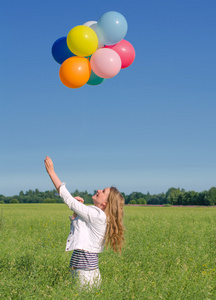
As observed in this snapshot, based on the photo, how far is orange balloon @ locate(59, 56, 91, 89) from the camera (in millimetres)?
4676

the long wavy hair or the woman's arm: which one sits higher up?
the woman's arm

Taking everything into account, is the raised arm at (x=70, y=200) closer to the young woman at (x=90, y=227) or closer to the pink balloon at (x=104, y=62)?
the young woman at (x=90, y=227)

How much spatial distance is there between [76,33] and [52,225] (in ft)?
35.4

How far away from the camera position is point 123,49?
17.8ft

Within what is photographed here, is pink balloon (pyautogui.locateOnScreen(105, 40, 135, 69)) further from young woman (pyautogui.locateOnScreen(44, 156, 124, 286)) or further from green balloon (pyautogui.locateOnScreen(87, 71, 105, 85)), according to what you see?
young woman (pyautogui.locateOnScreen(44, 156, 124, 286))

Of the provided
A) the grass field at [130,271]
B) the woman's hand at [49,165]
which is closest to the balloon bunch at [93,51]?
the woman's hand at [49,165]

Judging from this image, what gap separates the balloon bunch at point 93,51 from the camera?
185 inches

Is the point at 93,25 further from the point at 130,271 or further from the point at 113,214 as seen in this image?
the point at 130,271

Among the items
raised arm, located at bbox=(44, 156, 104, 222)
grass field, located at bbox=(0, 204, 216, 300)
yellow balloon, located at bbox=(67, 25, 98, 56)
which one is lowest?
grass field, located at bbox=(0, 204, 216, 300)

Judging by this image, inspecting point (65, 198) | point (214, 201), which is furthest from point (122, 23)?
point (214, 201)

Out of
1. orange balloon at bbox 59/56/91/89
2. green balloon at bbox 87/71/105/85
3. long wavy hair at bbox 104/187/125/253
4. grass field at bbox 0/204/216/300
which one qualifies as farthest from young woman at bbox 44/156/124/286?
green balloon at bbox 87/71/105/85

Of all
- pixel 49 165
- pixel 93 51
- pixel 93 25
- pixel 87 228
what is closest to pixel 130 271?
pixel 87 228

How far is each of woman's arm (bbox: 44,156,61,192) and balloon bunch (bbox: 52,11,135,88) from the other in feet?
5.24

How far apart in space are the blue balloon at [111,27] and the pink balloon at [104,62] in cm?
26
